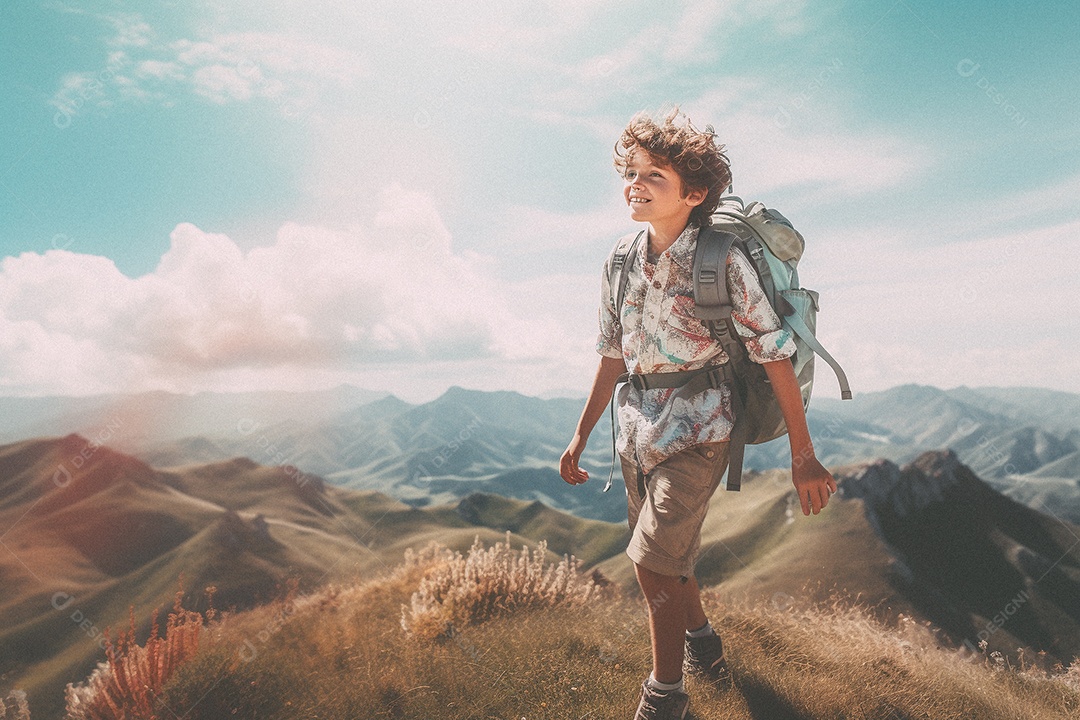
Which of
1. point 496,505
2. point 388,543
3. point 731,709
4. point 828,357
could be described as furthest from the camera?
point 496,505

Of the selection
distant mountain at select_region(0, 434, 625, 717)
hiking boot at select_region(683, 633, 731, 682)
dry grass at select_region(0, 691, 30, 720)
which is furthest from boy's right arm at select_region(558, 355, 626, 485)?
distant mountain at select_region(0, 434, 625, 717)

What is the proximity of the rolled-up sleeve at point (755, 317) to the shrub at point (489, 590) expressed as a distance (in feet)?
11.9

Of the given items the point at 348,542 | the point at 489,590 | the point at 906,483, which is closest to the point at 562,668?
the point at 489,590

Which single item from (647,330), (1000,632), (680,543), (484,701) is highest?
(647,330)

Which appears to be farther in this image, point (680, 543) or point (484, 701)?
point (484, 701)

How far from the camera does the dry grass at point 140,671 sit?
4.58 m

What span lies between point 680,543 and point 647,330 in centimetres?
108

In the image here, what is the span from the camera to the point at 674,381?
327cm

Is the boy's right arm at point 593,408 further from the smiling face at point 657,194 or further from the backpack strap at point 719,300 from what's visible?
the smiling face at point 657,194

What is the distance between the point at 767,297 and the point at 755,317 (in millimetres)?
155

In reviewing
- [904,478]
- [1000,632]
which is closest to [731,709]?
[1000,632]

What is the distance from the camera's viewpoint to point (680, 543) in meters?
3.11

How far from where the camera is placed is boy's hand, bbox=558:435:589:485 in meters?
3.85

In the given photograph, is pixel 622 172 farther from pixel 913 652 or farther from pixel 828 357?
pixel 913 652
